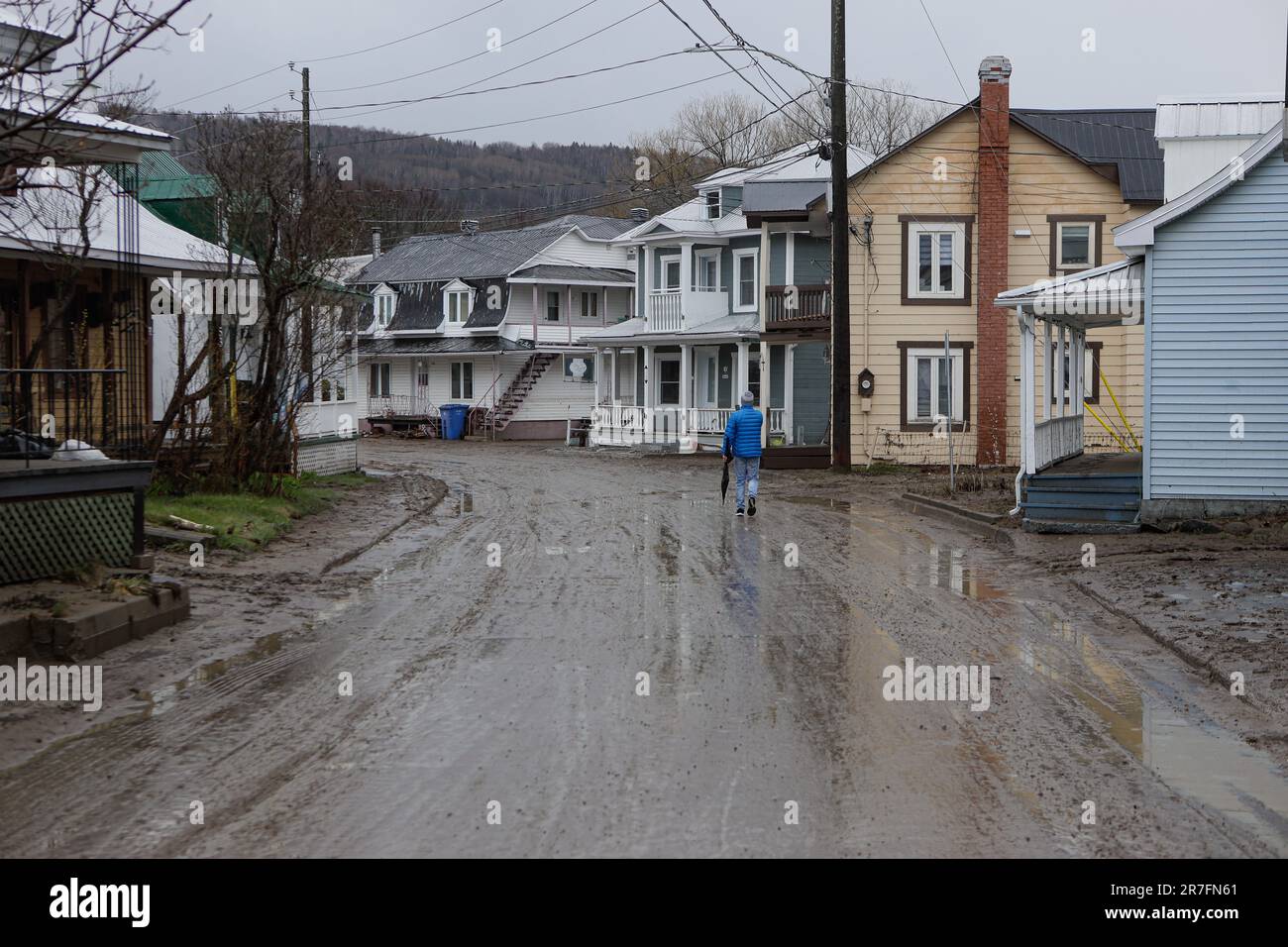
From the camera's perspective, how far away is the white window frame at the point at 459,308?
185ft

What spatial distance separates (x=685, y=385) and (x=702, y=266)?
4.09 m

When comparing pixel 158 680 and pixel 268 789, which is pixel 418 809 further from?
pixel 158 680

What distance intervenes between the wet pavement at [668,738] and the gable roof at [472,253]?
43123 millimetres

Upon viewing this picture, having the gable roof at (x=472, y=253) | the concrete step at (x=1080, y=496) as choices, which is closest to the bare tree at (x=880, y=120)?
the gable roof at (x=472, y=253)

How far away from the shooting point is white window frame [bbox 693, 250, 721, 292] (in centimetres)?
4225

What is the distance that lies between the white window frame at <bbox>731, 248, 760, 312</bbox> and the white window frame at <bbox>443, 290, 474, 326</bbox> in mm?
17742

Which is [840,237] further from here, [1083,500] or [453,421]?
[453,421]

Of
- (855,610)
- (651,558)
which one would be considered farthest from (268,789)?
(651,558)

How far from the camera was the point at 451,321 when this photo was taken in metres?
56.9

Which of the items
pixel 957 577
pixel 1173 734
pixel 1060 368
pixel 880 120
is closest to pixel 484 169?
pixel 880 120

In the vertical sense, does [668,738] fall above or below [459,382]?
below

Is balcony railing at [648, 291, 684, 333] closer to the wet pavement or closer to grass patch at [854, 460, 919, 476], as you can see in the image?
grass patch at [854, 460, 919, 476]

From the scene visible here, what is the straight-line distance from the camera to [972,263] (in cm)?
3194

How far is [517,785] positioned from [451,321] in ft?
168
